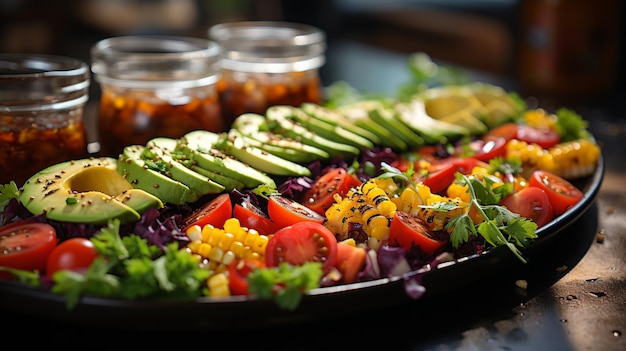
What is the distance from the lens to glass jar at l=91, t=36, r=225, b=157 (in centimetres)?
328

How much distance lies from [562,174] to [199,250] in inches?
73.0

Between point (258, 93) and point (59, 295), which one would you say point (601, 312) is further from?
point (258, 93)

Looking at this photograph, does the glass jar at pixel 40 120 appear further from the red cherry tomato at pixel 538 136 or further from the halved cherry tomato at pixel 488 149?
the red cherry tomato at pixel 538 136

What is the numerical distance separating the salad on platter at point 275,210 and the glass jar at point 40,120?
32cm

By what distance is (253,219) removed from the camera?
253 cm

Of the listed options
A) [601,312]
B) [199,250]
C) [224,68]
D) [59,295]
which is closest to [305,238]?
[199,250]

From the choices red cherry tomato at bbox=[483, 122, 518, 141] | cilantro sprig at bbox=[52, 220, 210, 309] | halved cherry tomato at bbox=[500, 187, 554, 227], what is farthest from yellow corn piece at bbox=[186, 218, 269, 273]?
red cherry tomato at bbox=[483, 122, 518, 141]

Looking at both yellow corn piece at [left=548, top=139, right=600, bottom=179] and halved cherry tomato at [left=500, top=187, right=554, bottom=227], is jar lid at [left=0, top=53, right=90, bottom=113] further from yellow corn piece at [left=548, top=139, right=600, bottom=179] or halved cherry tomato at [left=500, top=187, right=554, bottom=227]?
yellow corn piece at [left=548, top=139, right=600, bottom=179]

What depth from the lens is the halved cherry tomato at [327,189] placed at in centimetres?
273

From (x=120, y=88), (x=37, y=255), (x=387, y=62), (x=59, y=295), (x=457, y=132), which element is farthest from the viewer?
(x=387, y=62)

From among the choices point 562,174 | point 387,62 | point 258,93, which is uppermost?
point 258,93

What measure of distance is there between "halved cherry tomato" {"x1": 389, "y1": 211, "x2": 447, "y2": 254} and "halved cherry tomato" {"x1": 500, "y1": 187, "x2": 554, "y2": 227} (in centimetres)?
45

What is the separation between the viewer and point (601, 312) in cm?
236

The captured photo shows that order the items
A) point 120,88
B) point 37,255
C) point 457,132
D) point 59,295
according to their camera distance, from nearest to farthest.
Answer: point 59,295 → point 37,255 → point 120,88 → point 457,132
